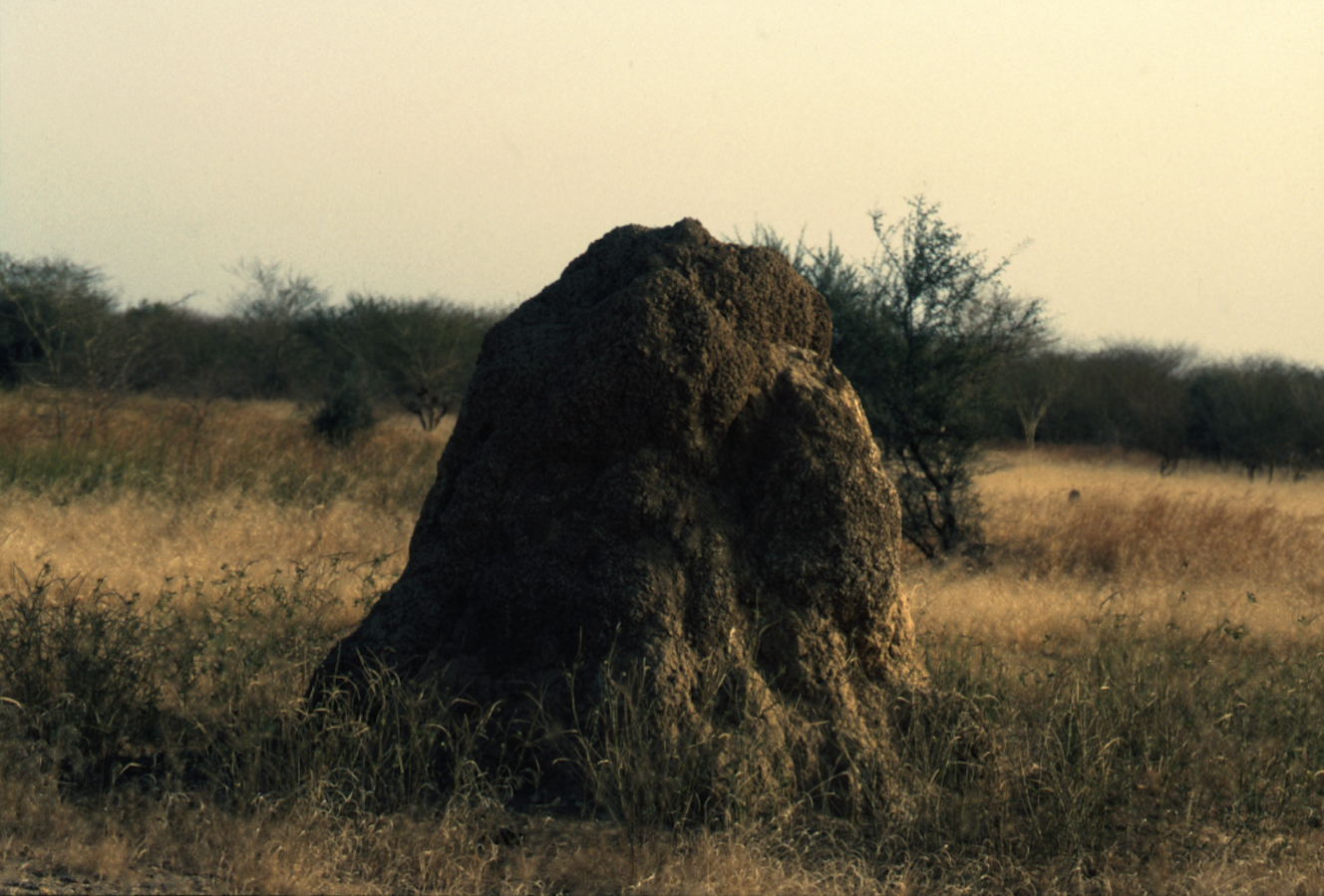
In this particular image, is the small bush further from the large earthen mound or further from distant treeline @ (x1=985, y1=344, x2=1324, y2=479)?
the large earthen mound

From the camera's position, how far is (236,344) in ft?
119

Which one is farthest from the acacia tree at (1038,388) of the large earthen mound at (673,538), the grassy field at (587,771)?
the large earthen mound at (673,538)

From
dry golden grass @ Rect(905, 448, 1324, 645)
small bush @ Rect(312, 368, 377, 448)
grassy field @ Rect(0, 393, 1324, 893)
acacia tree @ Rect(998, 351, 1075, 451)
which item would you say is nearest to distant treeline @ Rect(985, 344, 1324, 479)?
acacia tree @ Rect(998, 351, 1075, 451)

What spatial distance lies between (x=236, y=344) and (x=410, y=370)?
1032cm

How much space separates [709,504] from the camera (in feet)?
13.1

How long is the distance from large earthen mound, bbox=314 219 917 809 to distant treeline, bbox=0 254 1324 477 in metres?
13.1

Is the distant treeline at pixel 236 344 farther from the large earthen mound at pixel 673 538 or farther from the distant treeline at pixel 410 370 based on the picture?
the large earthen mound at pixel 673 538

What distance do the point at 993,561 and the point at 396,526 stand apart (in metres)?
5.62

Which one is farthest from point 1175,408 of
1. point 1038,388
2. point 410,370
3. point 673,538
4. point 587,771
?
point 587,771

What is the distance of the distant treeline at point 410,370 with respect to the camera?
20406mm

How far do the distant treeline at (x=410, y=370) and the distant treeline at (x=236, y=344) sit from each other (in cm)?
6

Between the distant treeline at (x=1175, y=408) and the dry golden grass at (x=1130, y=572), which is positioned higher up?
the distant treeline at (x=1175, y=408)

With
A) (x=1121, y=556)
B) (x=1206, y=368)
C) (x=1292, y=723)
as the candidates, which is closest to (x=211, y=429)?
(x=1121, y=556)

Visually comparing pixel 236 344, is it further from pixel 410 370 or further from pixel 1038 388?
pixel 1038 388
